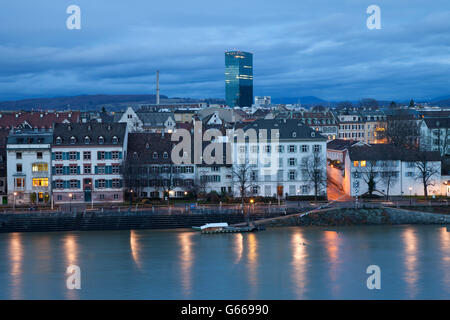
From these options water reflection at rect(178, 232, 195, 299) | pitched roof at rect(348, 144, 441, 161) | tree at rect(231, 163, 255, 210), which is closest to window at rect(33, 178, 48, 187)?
water reflection at rect(178, 232, 195, 299)

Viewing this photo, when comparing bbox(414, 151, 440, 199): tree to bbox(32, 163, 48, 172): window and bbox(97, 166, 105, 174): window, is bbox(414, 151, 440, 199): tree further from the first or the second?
bbox(32, 163, 48, 172): window

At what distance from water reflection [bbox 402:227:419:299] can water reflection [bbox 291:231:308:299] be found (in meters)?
3.81

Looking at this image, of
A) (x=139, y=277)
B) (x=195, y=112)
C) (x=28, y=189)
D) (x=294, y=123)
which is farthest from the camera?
(x=195, y=112)

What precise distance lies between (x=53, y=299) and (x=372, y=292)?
11.2 m

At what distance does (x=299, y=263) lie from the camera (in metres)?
27.5

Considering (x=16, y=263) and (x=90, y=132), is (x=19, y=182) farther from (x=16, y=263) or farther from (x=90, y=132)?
(x=16, y=263)

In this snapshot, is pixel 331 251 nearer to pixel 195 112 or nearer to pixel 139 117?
pixel 139 117

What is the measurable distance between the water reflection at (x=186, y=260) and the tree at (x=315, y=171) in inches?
417

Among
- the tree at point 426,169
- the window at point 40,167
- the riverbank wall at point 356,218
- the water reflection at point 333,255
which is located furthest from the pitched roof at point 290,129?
the window at point 40,167

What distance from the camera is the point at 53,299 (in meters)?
22.6

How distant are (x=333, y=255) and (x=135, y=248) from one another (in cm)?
924

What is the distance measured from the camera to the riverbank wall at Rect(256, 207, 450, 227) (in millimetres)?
37406

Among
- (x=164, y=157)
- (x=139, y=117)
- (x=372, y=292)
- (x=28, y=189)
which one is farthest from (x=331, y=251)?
(x=139, y=117)

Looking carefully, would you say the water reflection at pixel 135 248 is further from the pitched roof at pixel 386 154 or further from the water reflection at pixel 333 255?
the pitched roof at pixel 386 154
